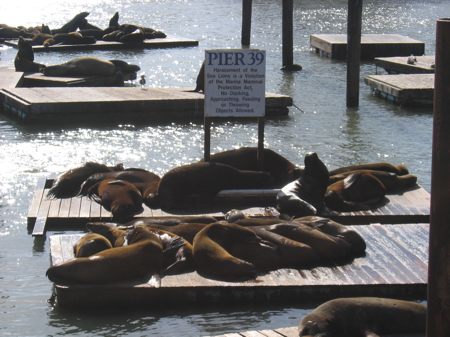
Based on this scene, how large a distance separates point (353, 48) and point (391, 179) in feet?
23.9

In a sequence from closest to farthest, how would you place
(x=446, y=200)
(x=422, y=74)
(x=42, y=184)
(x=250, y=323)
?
(x=446, y=200), (x=250, y=323), (x=42, y=184), (x=422, y=74)

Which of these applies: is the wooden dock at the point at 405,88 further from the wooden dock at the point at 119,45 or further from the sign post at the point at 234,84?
the wooden dock at the point at 119,45

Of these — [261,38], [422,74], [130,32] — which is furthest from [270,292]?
[261,38]

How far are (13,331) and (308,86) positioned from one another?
45.6 ft

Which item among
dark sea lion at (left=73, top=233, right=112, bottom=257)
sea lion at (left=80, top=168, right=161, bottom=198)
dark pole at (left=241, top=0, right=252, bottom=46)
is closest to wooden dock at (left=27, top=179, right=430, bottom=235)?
sea lion at (left=80, top=168, right=161, bottom=198)

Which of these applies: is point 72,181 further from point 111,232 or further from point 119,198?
point 111,232

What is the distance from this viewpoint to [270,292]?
24.8ft

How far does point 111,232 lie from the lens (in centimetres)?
828

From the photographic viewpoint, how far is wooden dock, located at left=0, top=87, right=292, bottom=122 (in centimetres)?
1634

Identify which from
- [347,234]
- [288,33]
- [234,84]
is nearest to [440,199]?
[347,234]

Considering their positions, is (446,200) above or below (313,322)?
above

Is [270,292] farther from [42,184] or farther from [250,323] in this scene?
[42,184]

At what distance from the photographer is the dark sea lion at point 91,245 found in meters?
7.77

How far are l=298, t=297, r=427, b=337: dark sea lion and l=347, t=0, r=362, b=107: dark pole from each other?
1108 cm
